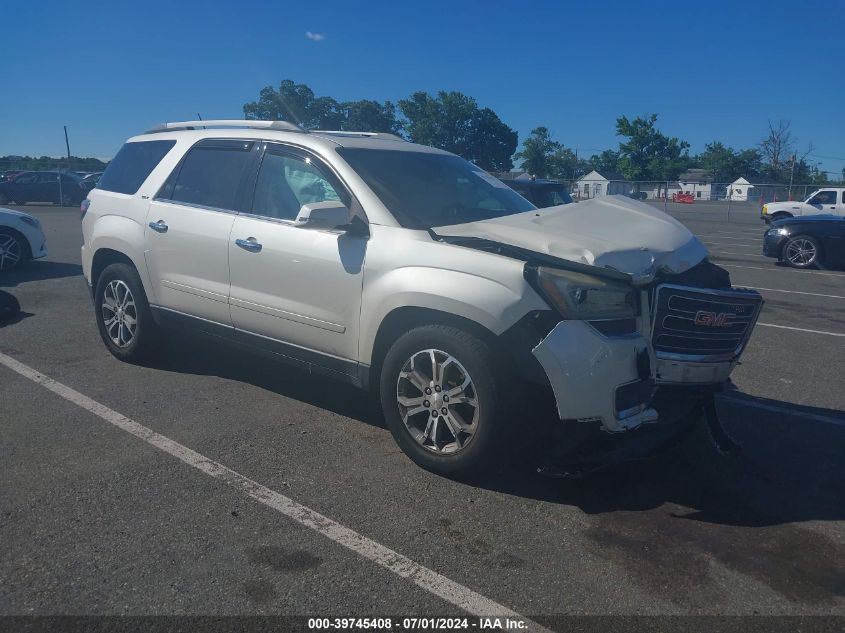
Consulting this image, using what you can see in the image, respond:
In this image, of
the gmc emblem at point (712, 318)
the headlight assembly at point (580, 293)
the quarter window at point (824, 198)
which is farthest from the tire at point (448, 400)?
the quarter window at point (824, 198)

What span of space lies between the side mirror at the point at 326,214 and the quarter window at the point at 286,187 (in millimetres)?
325

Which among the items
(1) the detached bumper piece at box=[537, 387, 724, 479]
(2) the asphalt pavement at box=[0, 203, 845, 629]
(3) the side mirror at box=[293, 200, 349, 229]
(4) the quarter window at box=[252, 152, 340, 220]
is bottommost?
(2) the asphalt pavement at box=[0, 203, 845, 629]

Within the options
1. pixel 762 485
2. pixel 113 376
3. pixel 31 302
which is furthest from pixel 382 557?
pixel 31 302

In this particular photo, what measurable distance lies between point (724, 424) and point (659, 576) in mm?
2184

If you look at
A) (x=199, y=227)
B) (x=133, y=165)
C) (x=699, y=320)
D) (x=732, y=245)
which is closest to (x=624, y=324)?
(x=699, y=320)

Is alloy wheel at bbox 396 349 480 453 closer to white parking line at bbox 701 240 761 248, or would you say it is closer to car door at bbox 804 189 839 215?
white parking line at bbox 701 240 761 248

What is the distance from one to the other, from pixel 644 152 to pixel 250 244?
89.5m

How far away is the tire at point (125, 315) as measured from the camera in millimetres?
5703

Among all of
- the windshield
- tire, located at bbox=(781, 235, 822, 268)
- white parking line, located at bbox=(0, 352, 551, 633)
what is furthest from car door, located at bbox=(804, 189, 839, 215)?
white parking line, located at bbox=(0, 352, 551, 633)

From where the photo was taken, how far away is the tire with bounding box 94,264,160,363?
5.70 metres

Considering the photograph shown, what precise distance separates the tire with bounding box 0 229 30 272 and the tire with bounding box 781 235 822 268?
14077 mm

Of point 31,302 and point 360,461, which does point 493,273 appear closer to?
point 360,461

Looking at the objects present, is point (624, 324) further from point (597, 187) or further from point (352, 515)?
point (597, 187)

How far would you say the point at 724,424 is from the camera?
16.1ft
